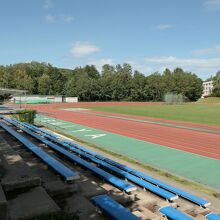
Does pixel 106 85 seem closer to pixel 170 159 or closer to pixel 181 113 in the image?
pixel 181 113

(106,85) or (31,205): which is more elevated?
(106,85)

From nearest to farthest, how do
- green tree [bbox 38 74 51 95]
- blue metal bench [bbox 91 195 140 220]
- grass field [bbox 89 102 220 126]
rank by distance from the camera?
1. blue metal bench [bbox 91 195 140 220]
2. grass field [bbox 89 102 220 126]
3. green tree [bbox 38 74 51 95]

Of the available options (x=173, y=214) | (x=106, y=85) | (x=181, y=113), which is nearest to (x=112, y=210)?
(x=173, y=214)

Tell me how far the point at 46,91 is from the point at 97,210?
101590 mm

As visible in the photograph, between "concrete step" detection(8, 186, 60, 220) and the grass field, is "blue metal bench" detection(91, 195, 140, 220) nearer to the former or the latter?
"concrete step" detection(8, 186, 60, 220)

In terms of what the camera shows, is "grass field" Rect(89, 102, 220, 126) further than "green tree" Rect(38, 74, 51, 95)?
No

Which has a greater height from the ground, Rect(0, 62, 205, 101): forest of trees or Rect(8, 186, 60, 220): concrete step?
Rect(0, 62, 205, 101): forest of trees

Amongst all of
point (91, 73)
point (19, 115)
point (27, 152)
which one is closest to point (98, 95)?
point (91, 73)

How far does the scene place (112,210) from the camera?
4.86 m

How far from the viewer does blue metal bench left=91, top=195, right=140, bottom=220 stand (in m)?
4.59

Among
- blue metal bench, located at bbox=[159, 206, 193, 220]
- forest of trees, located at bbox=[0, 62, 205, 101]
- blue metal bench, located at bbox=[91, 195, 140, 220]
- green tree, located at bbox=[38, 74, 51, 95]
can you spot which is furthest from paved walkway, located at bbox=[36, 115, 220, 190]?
green tree, located at bbox=[38, 74, 51, 95]

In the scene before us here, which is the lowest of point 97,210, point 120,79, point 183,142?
point 183,142

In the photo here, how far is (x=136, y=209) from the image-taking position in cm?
611

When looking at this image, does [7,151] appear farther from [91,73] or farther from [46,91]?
[91,73]
